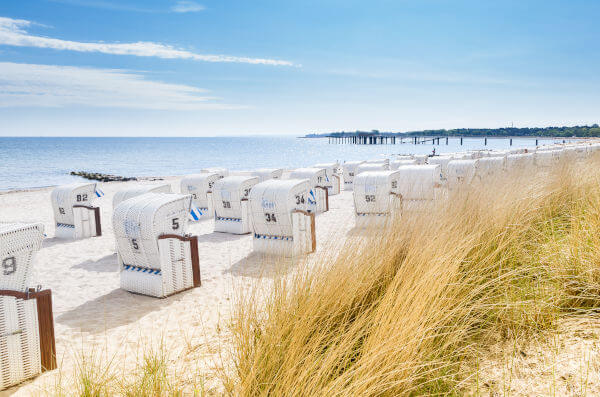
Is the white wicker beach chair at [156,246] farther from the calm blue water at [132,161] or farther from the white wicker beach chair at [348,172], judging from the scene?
the calm blue water at [132,161]

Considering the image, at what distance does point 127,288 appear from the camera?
8.01 m

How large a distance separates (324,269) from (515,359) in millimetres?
1621

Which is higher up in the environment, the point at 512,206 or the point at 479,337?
the point at 512,206

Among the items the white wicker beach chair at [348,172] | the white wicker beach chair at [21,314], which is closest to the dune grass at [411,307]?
the white wicker beach chair at [21,314]

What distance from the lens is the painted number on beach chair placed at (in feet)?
15.3

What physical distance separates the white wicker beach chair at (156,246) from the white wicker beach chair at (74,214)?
20.4ft

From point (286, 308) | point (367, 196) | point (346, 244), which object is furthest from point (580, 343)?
point (367, 196)

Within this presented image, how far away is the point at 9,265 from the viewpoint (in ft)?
15.5

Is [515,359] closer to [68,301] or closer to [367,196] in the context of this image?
[68,301]

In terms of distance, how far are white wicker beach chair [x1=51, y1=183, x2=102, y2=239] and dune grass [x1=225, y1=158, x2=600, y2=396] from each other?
11736 mm

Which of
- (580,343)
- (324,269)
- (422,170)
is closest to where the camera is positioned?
(580,343)

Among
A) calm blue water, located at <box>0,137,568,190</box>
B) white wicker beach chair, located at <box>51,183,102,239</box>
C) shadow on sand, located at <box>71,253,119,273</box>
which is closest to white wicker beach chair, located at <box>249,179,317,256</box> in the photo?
shadow on sand, located at <box>71,253,119,273</box>

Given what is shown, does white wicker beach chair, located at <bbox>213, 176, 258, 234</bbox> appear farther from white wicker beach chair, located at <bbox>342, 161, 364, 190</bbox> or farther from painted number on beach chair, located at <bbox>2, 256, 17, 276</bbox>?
white wicker beach chair, located at <bbox>342, 161, 364, 190</bbox>

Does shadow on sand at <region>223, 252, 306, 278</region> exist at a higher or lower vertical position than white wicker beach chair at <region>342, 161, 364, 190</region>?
lower
